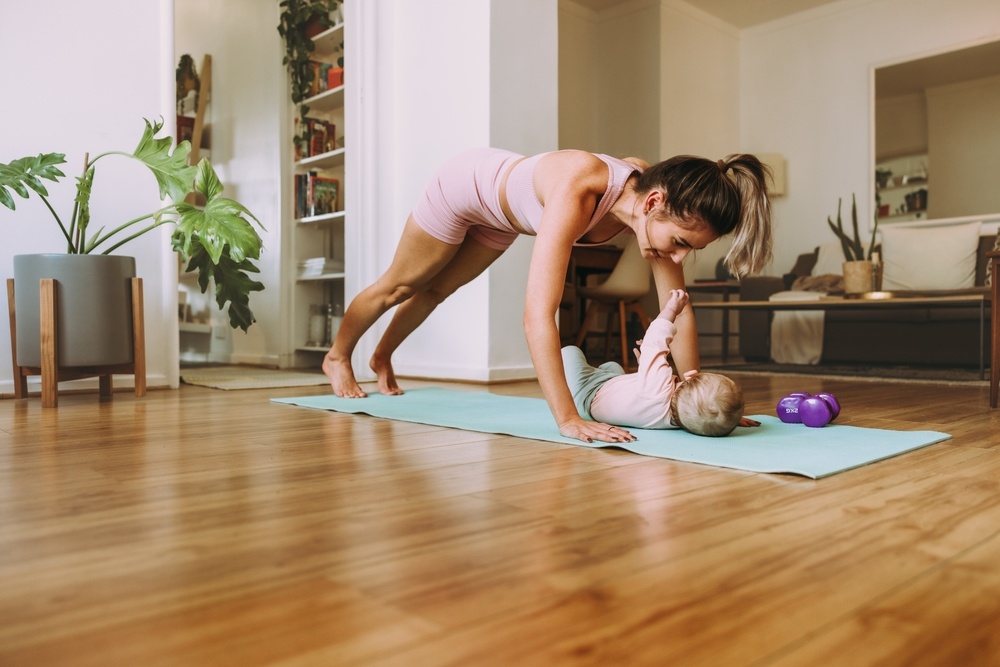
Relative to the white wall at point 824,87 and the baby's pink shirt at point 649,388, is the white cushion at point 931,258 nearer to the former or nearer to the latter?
the white wall at point 824,87

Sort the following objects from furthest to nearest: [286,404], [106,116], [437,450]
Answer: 1. [106,116]
2. [286,404]
3. [437,450]

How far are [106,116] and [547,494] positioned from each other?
2.57m

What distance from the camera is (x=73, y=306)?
2482 millimetres

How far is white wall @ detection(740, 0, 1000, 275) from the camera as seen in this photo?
5.62 m

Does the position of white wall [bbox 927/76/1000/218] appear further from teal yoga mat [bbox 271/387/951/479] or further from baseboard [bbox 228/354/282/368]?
baseboard [bbox 228/354/282/368]

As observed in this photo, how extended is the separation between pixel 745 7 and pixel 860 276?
3087 mm

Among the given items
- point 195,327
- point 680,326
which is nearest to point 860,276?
point 680,326

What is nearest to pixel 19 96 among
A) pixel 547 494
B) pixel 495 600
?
pixel 547 494

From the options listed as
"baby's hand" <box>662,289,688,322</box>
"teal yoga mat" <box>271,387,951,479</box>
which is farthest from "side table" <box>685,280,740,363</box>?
"baby's hand" <box>662,289,688,322</box>

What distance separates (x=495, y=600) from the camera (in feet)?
2.37

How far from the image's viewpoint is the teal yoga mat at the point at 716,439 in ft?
4.62

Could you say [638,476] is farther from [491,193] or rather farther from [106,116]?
[106,116]

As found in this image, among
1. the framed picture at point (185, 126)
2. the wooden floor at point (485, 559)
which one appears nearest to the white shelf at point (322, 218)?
the framed picture at point (185, 126)

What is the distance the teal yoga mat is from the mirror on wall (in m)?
4.37
